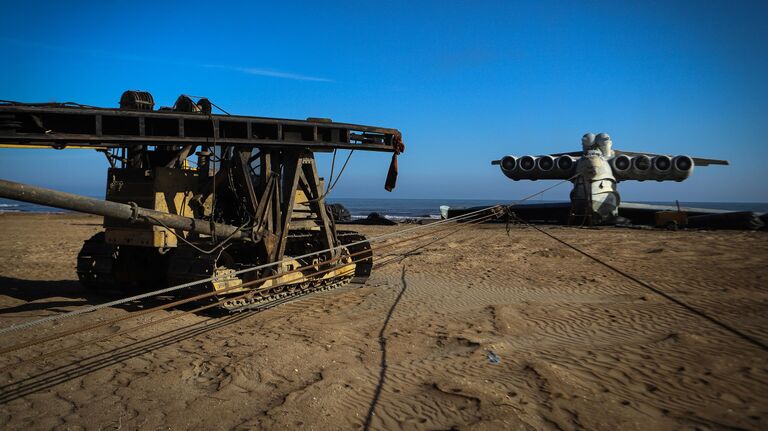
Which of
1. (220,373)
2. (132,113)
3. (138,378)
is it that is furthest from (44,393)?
(132,113)

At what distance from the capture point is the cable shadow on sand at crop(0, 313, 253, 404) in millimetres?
4680

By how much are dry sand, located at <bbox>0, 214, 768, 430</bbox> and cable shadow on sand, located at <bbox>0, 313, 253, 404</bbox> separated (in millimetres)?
24

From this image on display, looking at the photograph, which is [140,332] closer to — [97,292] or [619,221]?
[97,292]

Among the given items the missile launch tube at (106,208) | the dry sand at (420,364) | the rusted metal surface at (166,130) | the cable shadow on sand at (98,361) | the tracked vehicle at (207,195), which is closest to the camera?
the dry sand at (420,364)

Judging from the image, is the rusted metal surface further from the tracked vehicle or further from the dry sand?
the dry sand

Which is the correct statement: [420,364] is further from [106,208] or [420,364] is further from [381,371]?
[106,208]

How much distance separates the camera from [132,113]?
6.12 m

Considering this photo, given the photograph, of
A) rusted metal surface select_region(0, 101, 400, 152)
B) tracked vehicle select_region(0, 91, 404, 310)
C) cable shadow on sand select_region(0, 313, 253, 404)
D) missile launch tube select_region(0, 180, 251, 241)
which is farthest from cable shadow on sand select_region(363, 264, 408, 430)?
rusted metal surface select_region(0, 101, 400, 152)

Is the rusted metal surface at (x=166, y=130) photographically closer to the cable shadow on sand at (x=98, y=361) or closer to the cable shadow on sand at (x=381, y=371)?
the cable shadow on sand at (x=98, y=361)

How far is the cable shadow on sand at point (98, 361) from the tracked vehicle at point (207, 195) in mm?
725

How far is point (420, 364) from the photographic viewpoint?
17.6ft

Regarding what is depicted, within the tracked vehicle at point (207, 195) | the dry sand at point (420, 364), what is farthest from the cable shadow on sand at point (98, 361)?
the tracked vehicle at point (207, 195)

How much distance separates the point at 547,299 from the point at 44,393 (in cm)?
739

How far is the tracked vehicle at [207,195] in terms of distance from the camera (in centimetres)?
640
